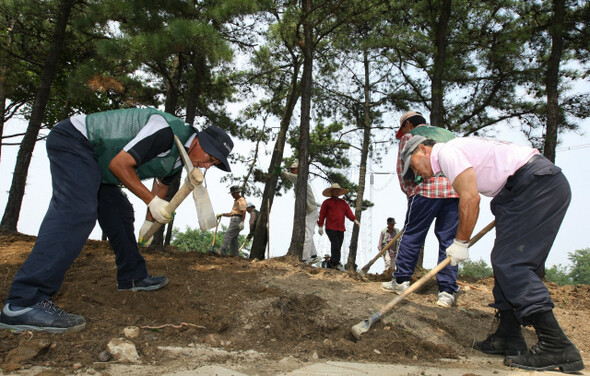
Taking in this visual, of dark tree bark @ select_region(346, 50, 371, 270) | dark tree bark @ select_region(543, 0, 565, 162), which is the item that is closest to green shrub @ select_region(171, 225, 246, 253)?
dark tree bark @ select_region(346, 50, 371, 270)

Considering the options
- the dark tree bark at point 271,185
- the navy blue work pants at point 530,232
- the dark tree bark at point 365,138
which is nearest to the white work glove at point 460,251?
the navy blue work pants at point 530,232

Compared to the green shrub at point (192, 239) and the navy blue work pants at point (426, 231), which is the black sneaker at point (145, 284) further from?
the green shrub at point (192, 239)

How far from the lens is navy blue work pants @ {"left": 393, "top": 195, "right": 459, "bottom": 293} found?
148 inches

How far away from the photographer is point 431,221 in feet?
12.6

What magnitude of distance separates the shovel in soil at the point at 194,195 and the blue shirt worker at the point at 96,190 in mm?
82

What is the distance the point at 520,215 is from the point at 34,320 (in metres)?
2.85

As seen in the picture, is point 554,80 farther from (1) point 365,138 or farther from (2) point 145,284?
(2) point 145,284

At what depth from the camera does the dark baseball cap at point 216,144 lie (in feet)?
9.25

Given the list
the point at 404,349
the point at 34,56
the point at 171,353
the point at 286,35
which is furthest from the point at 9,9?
the point at 404,349

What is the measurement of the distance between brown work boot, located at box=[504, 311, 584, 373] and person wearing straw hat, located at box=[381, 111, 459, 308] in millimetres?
1252

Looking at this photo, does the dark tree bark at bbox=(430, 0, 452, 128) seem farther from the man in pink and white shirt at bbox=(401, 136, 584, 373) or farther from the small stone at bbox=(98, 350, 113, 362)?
the small stone at bbox=(98, 350, 113, 362)

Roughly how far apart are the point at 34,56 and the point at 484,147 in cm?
1060

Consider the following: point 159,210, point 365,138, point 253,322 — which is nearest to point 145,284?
point 159,210

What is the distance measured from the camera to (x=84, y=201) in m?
2.50
